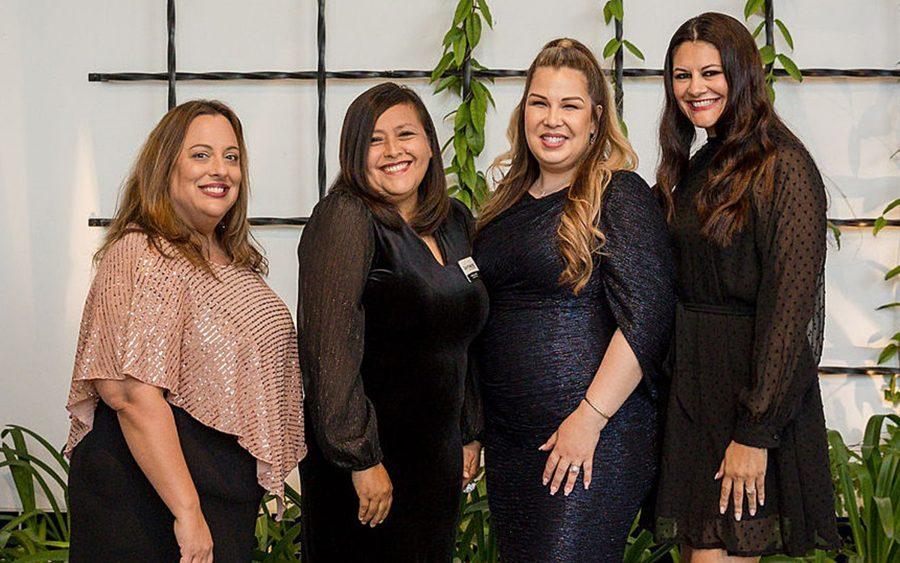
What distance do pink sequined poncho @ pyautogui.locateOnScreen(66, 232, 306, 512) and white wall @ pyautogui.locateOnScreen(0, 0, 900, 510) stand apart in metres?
1.40

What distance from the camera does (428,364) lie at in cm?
210

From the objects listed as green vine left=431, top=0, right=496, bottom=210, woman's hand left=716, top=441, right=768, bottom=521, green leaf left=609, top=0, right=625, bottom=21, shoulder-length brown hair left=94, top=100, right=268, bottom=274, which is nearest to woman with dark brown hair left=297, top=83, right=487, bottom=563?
shoulder-length brown hair left=94, top=100, right=268, bottom=274

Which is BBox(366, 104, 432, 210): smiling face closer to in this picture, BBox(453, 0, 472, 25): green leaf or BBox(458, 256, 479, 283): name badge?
BBox(458, 256, 479, 283): name badge

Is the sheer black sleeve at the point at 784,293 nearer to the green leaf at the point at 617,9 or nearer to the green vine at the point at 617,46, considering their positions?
the green vine at the point at 617,46

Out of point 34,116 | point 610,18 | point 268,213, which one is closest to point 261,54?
point 268,213

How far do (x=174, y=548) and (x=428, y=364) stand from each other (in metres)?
0.61

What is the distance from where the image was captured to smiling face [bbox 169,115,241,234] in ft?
6.47

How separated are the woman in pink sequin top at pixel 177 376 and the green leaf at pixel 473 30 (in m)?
1.30

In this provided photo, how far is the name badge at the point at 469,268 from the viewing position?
7.09 ft

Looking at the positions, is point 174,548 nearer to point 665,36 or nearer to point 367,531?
point 367,531

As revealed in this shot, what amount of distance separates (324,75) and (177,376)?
165 cm

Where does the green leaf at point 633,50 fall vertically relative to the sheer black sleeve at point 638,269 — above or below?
above

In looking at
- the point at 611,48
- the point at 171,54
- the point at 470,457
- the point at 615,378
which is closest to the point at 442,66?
the point at 611,48

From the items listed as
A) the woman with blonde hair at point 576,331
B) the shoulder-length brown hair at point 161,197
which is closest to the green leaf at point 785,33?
the woman with blonde hair at point 576,331
